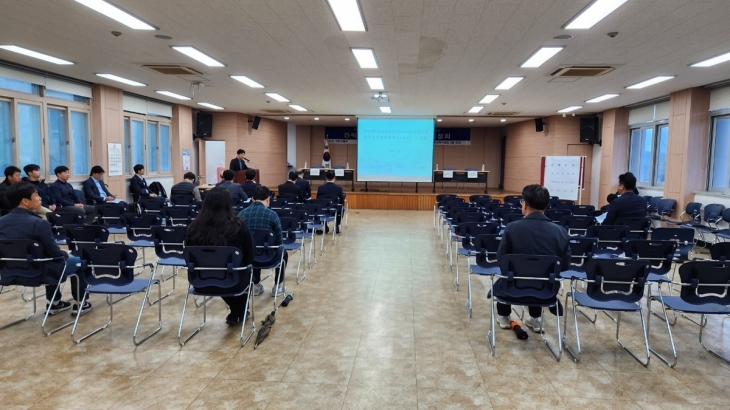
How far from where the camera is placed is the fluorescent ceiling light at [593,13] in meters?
4.50

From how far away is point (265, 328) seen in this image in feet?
12.8

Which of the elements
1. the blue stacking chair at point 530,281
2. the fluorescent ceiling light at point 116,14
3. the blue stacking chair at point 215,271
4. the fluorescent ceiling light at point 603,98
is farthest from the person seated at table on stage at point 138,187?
the fluorescent ceiling light at point 603,98

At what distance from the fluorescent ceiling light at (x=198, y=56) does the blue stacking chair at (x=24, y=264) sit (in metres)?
4.00

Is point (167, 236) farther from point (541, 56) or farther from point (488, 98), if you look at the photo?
point (488, 98)

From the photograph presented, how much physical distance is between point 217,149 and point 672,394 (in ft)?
48.0

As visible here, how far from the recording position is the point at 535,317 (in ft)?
13.6

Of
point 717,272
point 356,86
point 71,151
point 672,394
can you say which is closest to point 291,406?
point 672,394

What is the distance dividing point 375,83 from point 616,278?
6.96 meters

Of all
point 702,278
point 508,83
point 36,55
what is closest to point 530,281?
point 702,278

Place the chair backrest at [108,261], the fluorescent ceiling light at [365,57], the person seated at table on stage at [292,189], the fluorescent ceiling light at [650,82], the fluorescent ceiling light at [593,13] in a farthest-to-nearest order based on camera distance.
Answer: the person seated at table on stage at [292,189] < the fluorescent ceiling light at [650,82] < the fluorescent ceiling light at [365,57] < the fluorescent ceiling light at [593,13] < the chair backrest at [108,261]

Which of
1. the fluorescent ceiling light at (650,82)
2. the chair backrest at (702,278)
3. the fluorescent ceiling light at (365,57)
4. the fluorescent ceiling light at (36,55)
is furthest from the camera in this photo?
the fluorescent ceiling light at (650,82)

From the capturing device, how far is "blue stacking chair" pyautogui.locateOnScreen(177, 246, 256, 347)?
11.6 ft

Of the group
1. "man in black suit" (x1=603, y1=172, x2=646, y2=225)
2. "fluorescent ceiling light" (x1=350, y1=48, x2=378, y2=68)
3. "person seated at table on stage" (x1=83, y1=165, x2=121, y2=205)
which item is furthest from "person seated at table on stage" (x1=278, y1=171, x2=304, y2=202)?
"man in black suit" (x1=603, y1=172, x2=646, y2=225)

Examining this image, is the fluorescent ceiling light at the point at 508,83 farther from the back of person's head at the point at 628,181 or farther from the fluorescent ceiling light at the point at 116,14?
the fluorescent ceiling light at the point at 116,14
